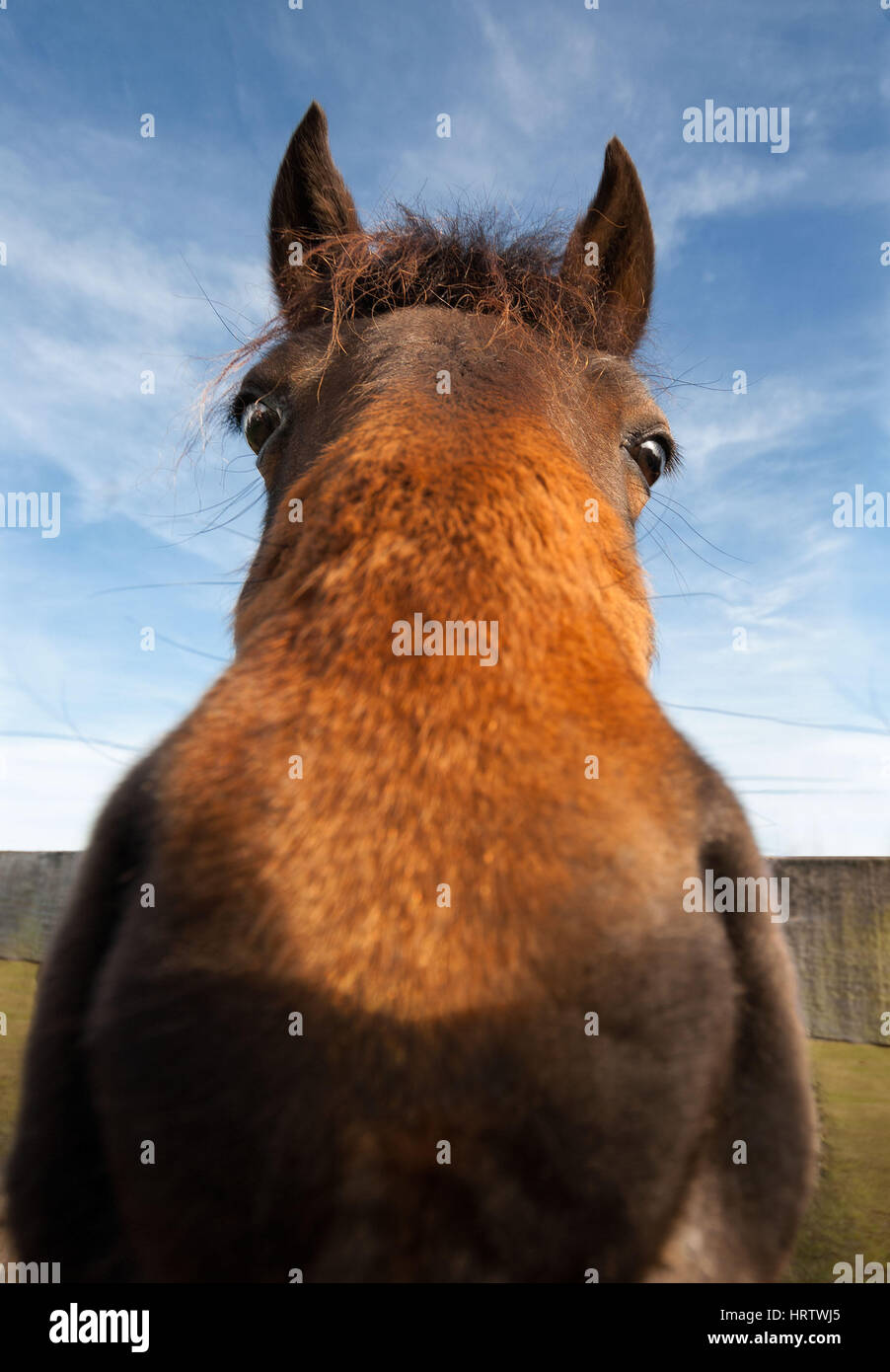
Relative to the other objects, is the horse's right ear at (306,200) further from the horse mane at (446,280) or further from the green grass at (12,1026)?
the green grass at (12,1026)

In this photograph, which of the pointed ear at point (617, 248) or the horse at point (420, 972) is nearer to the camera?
the horse at point (420, 972)

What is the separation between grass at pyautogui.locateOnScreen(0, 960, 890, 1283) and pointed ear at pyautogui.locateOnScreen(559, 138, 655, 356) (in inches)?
125

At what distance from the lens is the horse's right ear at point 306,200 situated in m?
3.17

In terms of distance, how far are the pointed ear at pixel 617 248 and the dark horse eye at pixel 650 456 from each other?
17.1 inches

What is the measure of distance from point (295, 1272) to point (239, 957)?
382 millimetres

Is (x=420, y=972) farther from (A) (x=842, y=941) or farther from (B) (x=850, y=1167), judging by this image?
(A) (x=842, y=941)

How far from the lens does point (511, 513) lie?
1535 mm

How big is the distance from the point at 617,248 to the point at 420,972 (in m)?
3.15

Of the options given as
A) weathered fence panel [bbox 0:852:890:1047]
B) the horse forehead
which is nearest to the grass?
weathered fence panel [bbox 0:852:890:1047]

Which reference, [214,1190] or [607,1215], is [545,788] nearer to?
[607,1215]

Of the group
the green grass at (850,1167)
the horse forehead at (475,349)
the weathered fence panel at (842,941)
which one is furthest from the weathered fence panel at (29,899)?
the horse forehead at (475,349)

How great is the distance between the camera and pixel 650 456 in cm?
284

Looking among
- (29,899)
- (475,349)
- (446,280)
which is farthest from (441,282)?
(29,899)
